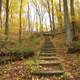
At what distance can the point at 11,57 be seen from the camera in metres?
9.86

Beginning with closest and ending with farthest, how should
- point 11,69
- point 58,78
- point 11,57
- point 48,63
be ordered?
point 58,78
point 11,69
point 48,63
point 11,57

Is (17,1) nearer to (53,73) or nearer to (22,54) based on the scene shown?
(22,54)

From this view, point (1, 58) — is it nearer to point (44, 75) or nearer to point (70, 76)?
point (44, 75)

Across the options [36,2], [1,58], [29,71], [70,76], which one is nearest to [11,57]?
[1,58]

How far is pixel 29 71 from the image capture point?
7668 mm


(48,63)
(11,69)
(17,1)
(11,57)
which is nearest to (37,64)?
(48,63)

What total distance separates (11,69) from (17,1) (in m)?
21.2

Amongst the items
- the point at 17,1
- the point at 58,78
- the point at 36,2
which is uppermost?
the point at 36,2

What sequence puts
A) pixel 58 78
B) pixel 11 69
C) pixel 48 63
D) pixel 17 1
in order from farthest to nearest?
pixel 17 1 < pixel 48 63 < pixel 11 69 < pixel 58 78

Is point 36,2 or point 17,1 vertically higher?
point 36,2

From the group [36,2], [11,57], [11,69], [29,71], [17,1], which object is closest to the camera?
[29,71]

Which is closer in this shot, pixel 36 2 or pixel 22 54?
pixel 22 54

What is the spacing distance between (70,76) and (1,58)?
4.22 metres

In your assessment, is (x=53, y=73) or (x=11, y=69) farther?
(x=11, y=69)
